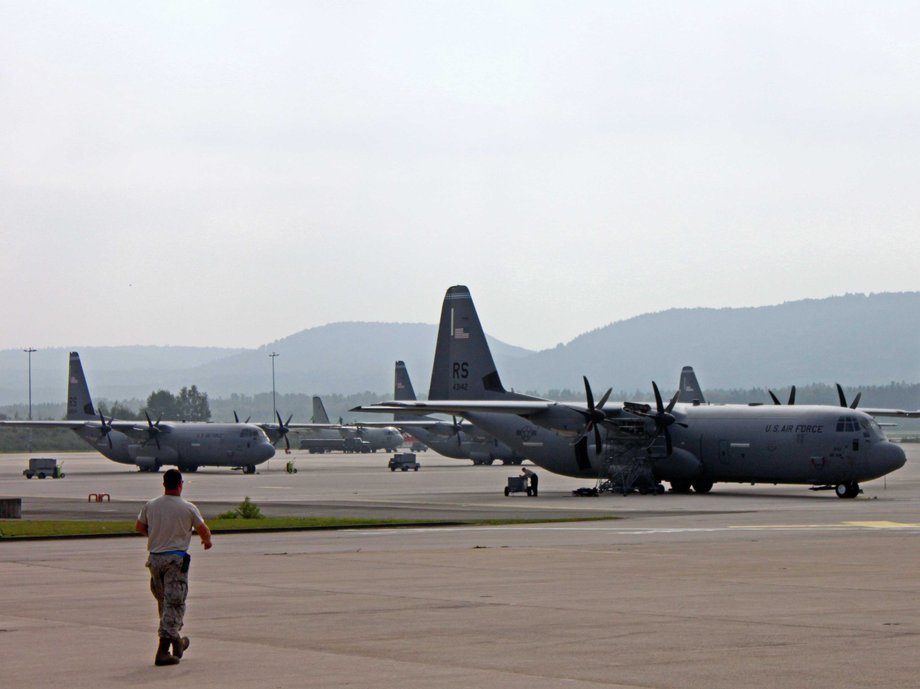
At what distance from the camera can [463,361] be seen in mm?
63844

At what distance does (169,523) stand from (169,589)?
819mm

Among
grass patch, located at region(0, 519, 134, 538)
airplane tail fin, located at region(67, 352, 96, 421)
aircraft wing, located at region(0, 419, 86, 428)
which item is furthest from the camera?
airplane tail fin, located at region(67, 352, 96, 421)

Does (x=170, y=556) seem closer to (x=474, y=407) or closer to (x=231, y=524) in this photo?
(x=231, y=524)

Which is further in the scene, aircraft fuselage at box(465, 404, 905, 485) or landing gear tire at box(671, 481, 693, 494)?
landing gear tire at box(671, 481, 693, 494)

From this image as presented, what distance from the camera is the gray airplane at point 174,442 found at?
92.5 meters

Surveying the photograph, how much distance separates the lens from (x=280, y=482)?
246 feet

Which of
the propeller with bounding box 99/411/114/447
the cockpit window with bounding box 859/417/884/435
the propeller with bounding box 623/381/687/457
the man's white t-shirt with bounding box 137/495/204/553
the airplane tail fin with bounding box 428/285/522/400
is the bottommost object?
the man's white t-shirt with bounding box 137/495/204/553

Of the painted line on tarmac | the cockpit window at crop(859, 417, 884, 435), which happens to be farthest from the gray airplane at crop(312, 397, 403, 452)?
the painted line on tarmac

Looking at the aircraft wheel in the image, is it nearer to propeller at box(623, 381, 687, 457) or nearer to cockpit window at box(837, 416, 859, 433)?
propeller at box(623, 381, 687, 457)

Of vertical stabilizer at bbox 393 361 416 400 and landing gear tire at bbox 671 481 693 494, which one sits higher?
vertical stabilizer at bbox 393 361 416 400

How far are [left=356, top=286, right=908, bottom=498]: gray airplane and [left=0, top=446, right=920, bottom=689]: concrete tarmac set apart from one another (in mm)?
15478

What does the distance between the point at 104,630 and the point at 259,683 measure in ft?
14.5

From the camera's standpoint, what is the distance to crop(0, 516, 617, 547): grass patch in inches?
1356

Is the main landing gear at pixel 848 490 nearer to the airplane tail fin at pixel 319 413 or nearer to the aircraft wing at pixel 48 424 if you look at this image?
the aircraft wing at pixel 48 424
